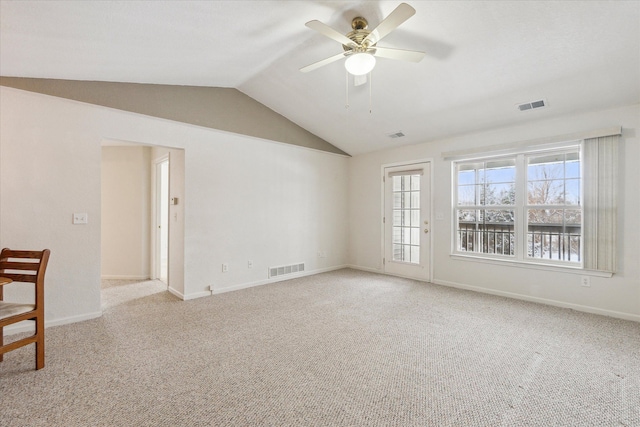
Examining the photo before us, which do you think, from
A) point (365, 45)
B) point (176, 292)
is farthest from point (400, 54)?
point (176, 292)

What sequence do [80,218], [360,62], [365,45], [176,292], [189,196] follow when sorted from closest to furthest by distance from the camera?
[360,62] → [365,45] → [80,218] → [189,196] → [176,292]

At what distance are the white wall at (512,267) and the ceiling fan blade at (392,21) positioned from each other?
9.09 feet

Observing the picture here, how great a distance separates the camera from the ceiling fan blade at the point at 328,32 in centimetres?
219

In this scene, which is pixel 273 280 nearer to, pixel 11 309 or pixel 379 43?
pixel 11 309

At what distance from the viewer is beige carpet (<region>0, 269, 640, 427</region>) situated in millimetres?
1747

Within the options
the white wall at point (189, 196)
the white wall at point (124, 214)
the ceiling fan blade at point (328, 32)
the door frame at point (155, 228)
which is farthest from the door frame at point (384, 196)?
the white wall at point (124, 214)

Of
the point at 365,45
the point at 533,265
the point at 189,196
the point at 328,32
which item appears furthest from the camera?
the point at 189,196

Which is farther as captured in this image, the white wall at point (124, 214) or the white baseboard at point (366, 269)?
the white baseboard at point (366, 269)

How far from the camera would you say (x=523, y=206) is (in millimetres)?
4109

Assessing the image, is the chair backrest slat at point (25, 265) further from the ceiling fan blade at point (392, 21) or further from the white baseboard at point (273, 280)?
the ceiling fan blade at point (392, 21)

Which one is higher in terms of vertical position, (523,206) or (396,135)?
(396,135)

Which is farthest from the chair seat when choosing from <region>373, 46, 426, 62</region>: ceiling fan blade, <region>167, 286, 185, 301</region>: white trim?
<region>373, 46, 426, 62</region>: ceiling fan blade

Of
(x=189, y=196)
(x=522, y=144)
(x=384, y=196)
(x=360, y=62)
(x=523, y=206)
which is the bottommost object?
(x=523, y=206)

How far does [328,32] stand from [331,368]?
104 inches
